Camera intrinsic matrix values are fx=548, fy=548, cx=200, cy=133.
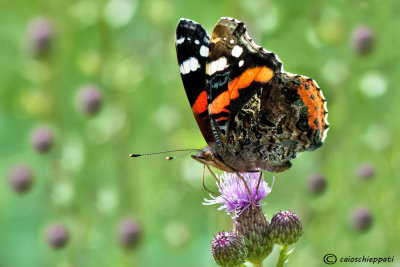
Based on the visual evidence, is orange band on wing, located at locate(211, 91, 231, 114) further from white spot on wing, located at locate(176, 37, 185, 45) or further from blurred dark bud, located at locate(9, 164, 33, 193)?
blurred dark bud, located at locate(9, 164, 33, 193)

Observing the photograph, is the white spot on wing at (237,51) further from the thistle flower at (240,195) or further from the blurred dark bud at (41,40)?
the blurred dark bud at (41,40)

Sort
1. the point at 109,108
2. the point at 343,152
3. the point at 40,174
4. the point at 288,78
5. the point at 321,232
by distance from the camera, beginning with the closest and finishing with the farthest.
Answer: the point at 288,78 < the point at 321,232 < the point at 343,152 < the point at 109,108 < the point at 40,174

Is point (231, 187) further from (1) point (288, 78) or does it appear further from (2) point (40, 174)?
(2) point (40, 174)

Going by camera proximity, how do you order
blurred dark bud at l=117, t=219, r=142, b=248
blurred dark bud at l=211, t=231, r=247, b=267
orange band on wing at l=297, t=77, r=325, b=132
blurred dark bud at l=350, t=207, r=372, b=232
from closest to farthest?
blurred dark bud at l=211, t=231, r=247, b=267, orange band on wing at l=297, t=77, r=325, b=132, blurred dark bud at l=350, t=207, r=372, b=232, blurred dark bud at l=117, t=219, r=142, b=248

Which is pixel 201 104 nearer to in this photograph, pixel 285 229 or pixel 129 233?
pixel 285 229

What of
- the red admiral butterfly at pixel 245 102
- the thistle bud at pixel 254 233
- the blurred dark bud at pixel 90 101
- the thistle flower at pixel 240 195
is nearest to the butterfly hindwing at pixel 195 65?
the red admiral butterfly at pixel 245 102

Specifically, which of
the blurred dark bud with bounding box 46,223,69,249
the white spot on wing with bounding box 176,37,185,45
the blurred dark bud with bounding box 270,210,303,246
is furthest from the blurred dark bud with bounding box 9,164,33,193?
the blurred dark bud with bounding box 270,210,303,246

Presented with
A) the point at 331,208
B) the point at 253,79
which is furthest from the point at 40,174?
the point at 253,79
